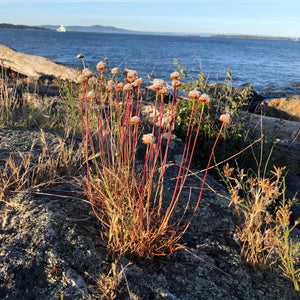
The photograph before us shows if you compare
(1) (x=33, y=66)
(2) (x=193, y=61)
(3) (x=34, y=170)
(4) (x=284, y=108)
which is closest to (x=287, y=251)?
(3) (x=34, y=170)

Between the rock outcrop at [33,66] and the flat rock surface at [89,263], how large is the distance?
301 inches

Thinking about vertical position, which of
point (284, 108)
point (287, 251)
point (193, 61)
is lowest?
point (284, 108)

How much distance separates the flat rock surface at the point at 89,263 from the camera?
1699 mm

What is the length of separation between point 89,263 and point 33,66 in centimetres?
965

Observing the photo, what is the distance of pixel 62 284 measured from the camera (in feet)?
5.53

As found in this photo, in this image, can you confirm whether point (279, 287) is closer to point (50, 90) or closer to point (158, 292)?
point (158, 292)

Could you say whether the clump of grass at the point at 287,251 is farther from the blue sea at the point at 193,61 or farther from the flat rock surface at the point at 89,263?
the blue sea at the point at 193,61

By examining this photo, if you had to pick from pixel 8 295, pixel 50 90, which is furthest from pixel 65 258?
pixel 50 90

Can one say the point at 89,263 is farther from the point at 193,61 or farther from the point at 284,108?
the point at 284,108

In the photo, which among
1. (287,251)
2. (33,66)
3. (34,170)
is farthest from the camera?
(33,66)

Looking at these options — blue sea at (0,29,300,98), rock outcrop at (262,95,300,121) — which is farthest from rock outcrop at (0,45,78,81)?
rock outcrop at (262,95,300,121)

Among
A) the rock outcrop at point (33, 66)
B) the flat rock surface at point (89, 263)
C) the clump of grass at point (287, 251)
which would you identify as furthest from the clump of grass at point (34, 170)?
the rock outcrop at point (33, 66)

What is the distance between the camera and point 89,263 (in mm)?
1885

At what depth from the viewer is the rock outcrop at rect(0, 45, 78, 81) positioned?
9.51 m
